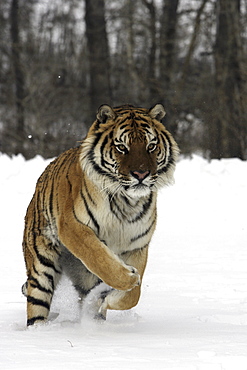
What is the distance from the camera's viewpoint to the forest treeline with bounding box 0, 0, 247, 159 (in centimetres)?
1452

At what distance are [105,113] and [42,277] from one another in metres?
1.17

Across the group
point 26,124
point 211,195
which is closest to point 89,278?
point 211,195

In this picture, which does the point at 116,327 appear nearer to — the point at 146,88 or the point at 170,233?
the point at 170,233

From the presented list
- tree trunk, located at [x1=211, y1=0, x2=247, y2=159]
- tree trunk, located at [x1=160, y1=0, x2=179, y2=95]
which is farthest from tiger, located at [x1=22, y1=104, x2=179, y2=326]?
tree trunk, located at [x1=160, y1=0, x2=179, y2=95]

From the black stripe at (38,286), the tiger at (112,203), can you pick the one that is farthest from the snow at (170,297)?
the tiger at (112,203)

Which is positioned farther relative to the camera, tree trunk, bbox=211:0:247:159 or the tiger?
tree trunk, bbox=211:0:247:159

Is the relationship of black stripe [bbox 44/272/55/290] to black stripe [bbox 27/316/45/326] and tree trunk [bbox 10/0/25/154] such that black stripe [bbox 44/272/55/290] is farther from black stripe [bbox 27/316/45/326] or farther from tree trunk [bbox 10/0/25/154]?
tree trunk [bbox 10/0/25/154]

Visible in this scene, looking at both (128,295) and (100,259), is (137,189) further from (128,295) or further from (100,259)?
(128,295)

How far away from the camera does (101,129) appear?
420cm

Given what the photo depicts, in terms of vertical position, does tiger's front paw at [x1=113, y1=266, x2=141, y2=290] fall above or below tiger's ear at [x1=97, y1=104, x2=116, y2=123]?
below

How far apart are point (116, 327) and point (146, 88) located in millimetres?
12331

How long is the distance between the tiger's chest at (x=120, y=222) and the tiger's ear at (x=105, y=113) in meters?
0.50

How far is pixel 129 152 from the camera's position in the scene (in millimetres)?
3994

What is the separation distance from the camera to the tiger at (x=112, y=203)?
3953 millimetres
